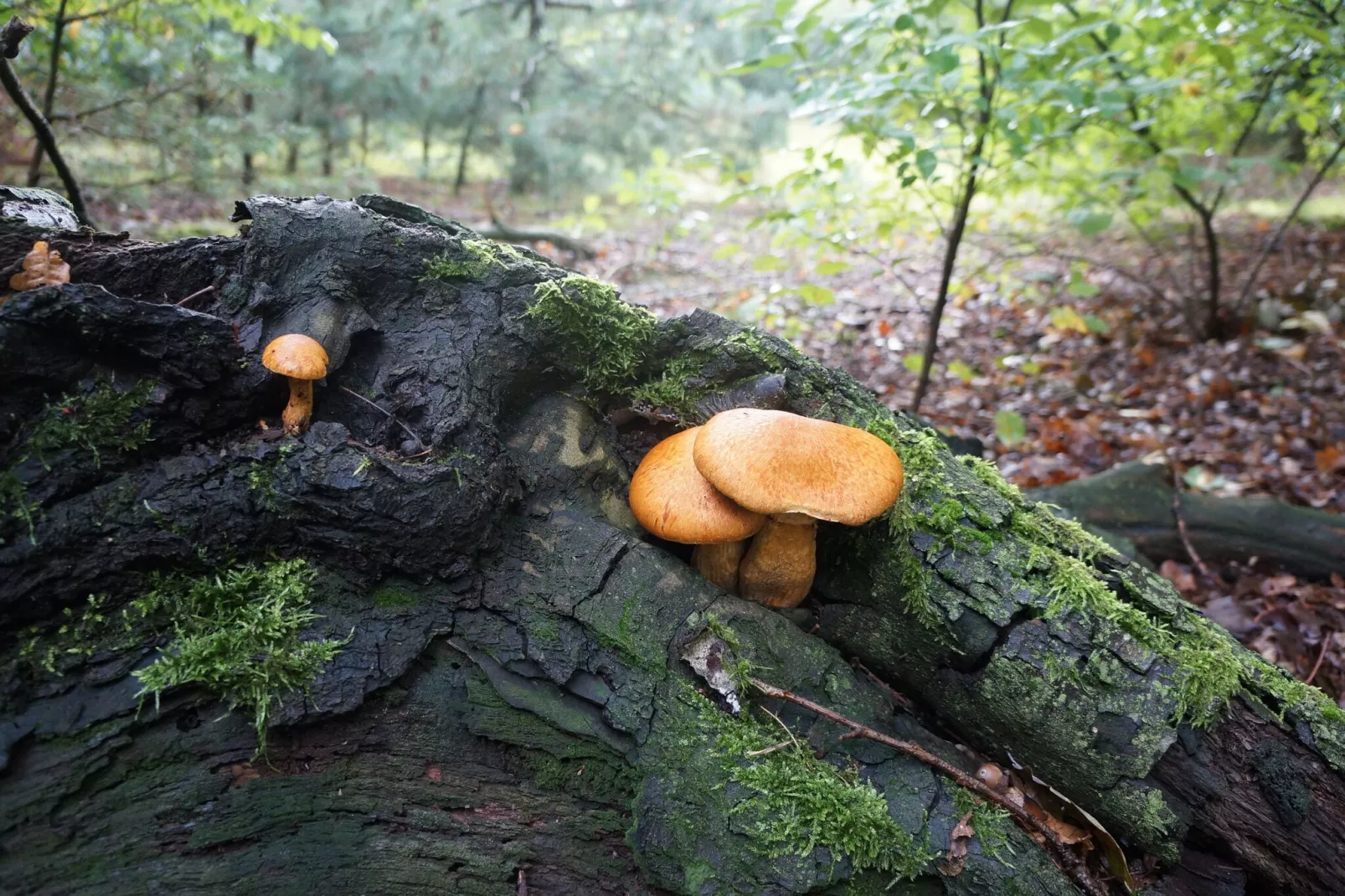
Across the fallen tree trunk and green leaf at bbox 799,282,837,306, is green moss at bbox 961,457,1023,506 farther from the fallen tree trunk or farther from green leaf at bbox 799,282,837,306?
green leaf at bbox 799,282,837,306

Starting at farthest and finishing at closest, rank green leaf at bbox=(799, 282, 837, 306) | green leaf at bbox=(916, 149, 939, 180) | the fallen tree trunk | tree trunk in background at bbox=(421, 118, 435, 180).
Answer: tree trunk in background at bbox=(421, 118, 435, 180) < green leaf at bbox=(799, 282, 837, 306) < the fallen tree trunk < green leaf at bbox=(916, 149, 939, 180)

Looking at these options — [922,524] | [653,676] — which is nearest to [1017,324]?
[922,524]

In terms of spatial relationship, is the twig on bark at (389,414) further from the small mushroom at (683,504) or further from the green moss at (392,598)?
the small mushroom at (683,504)

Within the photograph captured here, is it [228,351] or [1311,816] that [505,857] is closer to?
[228,351]

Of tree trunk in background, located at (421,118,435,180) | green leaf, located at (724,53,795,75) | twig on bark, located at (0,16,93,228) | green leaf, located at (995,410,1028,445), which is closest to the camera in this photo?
twig on bark, located at (0,16,93,228)

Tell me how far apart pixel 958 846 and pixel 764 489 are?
119 centimetres

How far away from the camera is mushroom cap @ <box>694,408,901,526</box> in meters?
2.20

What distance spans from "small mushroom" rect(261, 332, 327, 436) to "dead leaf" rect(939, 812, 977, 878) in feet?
7.71

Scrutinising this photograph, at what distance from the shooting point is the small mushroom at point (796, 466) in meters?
2.20

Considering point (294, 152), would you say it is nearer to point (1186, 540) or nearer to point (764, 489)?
point (764, 489)

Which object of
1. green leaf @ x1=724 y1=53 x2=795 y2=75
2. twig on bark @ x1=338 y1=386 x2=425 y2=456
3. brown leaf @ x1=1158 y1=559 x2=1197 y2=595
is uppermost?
green leaf @ x1=724 y1=53 x2=795 y2=75

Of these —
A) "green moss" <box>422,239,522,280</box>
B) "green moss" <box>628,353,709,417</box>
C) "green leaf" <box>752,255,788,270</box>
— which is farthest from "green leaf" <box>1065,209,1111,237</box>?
"green moss" <box>422,239,522,280</box>

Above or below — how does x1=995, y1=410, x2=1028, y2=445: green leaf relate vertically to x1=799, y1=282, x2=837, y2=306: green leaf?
below

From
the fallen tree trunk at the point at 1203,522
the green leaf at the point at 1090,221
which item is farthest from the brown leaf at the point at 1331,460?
the green leaf at the point at 1090,221
